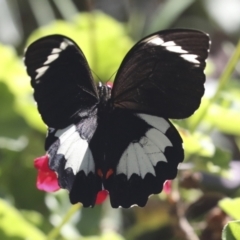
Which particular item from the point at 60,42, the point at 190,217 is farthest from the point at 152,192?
the point at 190,217

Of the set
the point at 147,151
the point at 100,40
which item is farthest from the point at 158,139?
the point at 100,40

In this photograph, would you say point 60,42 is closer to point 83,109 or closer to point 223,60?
point 83,109

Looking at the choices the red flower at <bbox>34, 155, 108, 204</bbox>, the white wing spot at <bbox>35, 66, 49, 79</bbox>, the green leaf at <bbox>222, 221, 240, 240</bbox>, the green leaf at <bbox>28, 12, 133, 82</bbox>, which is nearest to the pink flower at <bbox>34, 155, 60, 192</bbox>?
the red flower at <bbox>34, 155, 108, 204</bbox>

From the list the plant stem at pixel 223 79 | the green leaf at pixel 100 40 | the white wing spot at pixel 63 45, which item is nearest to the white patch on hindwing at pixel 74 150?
the white wing spot at pixel 63 45

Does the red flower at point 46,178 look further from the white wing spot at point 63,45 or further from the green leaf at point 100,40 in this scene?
the green leaf at point 100,40

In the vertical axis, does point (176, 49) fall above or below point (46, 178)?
above

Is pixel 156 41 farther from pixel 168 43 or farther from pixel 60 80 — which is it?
pixel 60 80
